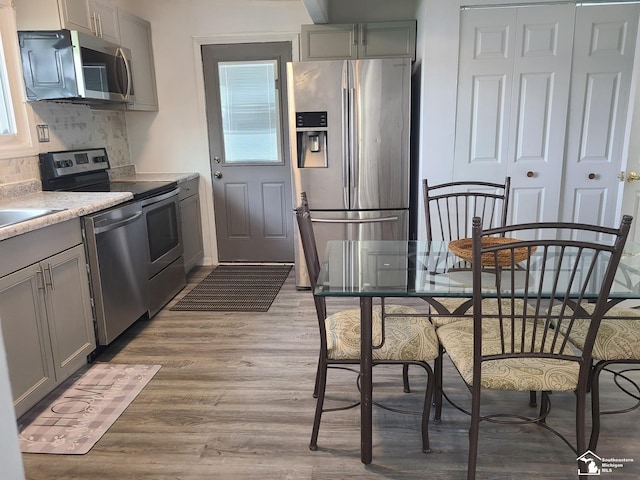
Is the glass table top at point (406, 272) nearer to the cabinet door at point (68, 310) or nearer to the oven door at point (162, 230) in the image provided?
the cabinet door at point (68, 310)

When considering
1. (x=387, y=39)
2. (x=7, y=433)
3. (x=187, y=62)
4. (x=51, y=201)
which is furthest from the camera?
(x=187, y=62)

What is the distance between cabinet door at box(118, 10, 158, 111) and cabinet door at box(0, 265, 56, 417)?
206 centimetres

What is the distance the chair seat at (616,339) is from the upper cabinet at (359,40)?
8.66ft

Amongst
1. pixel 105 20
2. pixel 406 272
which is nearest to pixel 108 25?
pixel 105 20

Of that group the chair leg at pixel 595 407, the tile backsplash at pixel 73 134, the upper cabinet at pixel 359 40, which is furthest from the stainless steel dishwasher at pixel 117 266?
the chair leg at pixel 595 407

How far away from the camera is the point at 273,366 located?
8.76 ft

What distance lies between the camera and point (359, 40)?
385 centimetres

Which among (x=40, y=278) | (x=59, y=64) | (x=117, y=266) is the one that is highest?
(x=59, y=64)

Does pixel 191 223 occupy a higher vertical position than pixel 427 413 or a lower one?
higher

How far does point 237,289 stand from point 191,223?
806 mm

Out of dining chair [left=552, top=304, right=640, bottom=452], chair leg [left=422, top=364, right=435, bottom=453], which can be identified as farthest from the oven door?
dining chair [left=552, top=304, right=640, bottom=452]

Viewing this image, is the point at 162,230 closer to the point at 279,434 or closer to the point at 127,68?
the point at 127,68

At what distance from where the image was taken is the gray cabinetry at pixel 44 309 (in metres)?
2.05

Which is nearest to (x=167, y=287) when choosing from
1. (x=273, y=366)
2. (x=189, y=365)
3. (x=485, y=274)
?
(x=189, y=365)
